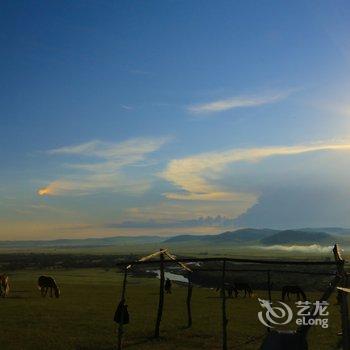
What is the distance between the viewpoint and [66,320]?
27453mm

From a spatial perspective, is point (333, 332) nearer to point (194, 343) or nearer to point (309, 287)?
point (194, 343)

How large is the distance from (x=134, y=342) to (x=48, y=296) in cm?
2050

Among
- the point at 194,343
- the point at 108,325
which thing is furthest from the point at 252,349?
the point at 108,325

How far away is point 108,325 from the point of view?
26109 millimetres

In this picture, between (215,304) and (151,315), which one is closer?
(151,315)

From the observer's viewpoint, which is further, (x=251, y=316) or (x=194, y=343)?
(x=251, y=316)

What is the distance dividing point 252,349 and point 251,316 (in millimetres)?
9967

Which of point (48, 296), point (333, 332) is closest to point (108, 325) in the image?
point (333, 332)

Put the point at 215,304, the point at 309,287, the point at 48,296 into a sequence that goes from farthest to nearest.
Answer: the point at 309,287, the point at 48,296, the point at 215,304

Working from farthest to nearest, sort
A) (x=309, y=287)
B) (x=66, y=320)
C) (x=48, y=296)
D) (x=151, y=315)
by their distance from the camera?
(x=309, y=287) < (x=48, y=296) < (x=151, y=315) < (x=66, y=320)

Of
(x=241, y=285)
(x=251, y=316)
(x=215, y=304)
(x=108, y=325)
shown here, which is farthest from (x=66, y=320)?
(x=241, y=285)

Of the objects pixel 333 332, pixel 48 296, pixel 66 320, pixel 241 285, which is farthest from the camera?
pixel 241 285

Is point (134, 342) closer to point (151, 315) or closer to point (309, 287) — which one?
point (151, 315)

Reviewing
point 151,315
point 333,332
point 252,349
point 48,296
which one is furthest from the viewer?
point 48,296
